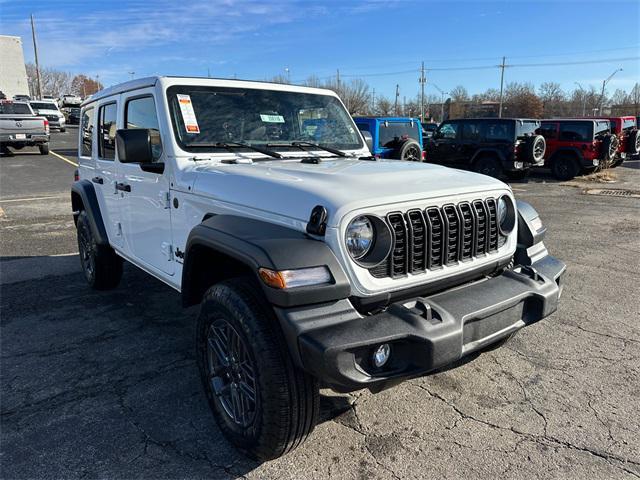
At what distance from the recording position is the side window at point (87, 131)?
502cm

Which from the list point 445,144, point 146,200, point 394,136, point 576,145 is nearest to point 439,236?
point 146,200

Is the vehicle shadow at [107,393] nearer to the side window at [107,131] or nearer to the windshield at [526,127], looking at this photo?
the side window at [107,131]

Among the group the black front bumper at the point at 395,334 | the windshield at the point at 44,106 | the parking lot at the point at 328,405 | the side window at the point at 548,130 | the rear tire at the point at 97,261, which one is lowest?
the parking lot at the point at 328,405

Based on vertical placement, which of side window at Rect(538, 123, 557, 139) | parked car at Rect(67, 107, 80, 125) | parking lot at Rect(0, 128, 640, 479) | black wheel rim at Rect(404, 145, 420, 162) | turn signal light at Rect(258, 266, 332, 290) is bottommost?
parking lot at Rect(0, 128, 640, 479)

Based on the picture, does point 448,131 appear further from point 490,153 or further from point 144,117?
point 144,117

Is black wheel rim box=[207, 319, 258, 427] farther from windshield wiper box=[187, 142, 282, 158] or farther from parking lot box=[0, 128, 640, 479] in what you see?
windshield wiper box=[187, 142, 282, 158]

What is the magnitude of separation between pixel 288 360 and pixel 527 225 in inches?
75.7

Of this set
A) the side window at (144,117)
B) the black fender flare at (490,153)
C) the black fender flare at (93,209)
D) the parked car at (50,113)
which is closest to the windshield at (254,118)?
the side window at (144,117)

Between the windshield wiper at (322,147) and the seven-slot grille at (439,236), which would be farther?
the windshield wiper at (322,147)

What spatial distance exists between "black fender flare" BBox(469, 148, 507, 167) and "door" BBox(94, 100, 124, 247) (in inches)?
462

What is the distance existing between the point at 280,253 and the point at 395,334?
0.62 metres

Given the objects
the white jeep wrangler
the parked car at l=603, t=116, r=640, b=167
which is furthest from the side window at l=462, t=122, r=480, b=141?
the white jeep wrangler

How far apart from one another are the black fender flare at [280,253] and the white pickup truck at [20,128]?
2018 centimetres

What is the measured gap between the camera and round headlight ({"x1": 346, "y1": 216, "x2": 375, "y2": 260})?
92.0 inches
